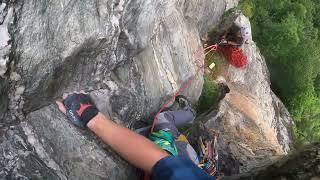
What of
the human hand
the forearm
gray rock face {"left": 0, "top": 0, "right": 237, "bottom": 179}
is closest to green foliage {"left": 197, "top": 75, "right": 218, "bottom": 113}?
gray rock face {"left": 0, "top": 0, "right": 237, "bottom": 179}

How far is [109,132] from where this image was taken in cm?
529

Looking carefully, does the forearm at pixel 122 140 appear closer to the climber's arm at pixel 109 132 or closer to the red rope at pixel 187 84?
the climber's arm at pixel 109 132

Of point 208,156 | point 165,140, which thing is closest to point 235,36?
point 208,156

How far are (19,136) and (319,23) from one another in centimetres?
1687

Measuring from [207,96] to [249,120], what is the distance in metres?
1.40

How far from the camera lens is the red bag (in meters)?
11.4

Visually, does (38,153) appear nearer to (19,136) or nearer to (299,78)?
(19,136)

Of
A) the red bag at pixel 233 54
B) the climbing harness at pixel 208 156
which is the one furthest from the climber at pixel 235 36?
the climbing harness at pixel 208 156

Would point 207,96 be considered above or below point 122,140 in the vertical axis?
below

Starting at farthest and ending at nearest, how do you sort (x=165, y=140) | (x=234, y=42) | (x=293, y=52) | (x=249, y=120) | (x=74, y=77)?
(x=293, y=52), (x=234, y=42), (x=249, y=120), (x=165, y=140), (x=74, y=77)

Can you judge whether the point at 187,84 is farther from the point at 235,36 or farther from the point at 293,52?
the point at 293,52

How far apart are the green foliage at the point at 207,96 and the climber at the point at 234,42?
1.13m

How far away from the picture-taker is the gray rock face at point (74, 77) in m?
4.44

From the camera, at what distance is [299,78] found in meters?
16.3
